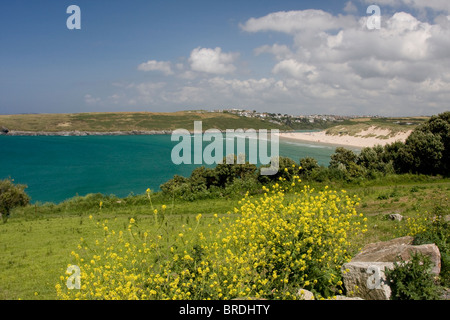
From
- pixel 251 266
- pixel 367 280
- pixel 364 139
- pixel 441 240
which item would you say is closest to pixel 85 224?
pixel 251 266

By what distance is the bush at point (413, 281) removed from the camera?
5.04m

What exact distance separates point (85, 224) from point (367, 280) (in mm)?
15480

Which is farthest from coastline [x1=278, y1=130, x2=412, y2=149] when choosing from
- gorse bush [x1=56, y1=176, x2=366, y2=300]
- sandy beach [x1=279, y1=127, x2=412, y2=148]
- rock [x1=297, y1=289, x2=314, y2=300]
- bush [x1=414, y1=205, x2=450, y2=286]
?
rock [x1=297, y1=289, x2=314, y2=300]

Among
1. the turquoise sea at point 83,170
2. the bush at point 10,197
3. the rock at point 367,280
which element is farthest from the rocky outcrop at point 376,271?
the turquoise sea at point 83,170

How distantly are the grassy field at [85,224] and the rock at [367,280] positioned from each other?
3170mm

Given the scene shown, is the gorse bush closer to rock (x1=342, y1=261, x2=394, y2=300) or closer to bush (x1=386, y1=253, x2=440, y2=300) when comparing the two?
rock (x1=342, y1=261, x2=394, y2=300)

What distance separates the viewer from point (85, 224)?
55.6 feet

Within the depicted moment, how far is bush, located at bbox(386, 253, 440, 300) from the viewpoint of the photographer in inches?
199

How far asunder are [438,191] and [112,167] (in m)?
87.8

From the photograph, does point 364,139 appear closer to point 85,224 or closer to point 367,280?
point 85,224

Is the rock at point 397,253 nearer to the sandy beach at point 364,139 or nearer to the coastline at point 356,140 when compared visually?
the coastline at point 356,140

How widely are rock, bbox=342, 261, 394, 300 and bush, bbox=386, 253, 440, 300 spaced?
0.13 m

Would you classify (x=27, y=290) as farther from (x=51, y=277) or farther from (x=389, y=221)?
(x=389, y=221)
